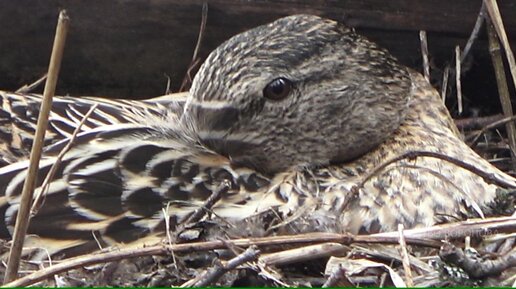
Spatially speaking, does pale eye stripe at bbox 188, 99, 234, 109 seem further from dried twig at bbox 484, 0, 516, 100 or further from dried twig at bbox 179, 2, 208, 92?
dried twig at bbox 484, 0, 516, 100

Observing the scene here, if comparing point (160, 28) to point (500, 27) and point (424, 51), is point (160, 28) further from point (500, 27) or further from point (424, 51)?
point (500, 27)

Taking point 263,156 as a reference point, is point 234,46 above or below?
above

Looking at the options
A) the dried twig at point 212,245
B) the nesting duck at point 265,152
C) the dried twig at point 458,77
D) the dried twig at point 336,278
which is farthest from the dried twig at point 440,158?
the dried twig at point 458,77

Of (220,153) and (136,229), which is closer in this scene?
(136,229)

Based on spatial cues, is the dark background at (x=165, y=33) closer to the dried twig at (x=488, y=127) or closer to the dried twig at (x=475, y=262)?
the dried twig at (x=488, y=127)

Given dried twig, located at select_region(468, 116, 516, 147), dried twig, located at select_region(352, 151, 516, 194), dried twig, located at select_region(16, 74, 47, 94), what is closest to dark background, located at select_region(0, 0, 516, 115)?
dried twig, located at select_region(16, 74, 47, 94)

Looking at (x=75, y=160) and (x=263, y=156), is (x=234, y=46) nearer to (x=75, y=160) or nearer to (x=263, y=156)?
(x=263, y=156)

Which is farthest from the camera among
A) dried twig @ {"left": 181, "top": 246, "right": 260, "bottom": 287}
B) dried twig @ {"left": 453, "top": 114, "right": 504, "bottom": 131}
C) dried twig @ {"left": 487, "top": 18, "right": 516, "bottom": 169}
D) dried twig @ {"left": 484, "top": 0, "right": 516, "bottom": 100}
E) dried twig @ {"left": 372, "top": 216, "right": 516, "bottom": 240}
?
dried twig @ {"left": 453, "top": 114, "right": 504, "bottom": 131}

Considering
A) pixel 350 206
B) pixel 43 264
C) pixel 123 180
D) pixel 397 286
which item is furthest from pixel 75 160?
pixel 397 286
